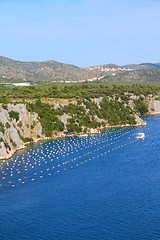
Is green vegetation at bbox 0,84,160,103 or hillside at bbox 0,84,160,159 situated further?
green vegetation at bbox 0,84,160,103

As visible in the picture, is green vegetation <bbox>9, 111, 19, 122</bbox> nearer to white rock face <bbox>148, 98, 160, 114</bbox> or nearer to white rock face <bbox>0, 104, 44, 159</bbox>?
white rock face <bbox>0, 104, 44, 159</bbox>

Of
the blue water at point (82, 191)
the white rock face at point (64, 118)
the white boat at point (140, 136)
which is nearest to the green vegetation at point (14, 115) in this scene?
the blue water at point (82, 191)

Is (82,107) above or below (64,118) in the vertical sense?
above

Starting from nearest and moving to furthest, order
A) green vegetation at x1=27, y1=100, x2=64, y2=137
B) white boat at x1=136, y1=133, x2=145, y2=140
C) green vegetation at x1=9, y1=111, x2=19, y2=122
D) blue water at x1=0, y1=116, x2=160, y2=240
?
blue water at x1=0, y1=116, x2=160, y2=240, green vegetation at x1=9, y1=111, x2=19, y2=122, white boat at x1=136, y1=133, x2=145, y2=140, green vegetation at x1=27, y1=100, x2=64, y2=137

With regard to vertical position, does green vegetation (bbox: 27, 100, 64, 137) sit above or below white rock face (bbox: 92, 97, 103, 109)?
below

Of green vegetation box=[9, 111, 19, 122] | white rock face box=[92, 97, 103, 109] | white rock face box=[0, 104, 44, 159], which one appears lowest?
white rock face box=[0, 104, 44, 159]

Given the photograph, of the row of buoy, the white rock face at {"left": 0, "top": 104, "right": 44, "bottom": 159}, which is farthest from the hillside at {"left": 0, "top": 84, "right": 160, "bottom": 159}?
the row of buoy

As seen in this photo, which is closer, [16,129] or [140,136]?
[16,129]

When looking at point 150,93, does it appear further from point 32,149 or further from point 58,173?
point 58,173

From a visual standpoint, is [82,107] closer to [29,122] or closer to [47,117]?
[47,117]

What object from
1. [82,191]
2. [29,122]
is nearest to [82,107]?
[29,122]
